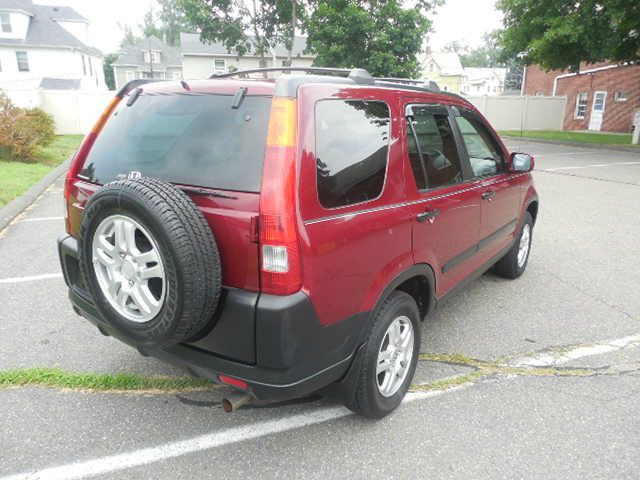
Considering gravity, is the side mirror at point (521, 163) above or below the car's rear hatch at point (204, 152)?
below

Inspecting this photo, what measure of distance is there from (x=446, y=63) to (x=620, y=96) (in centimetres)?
5149

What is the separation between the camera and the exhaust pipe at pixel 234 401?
2.19m

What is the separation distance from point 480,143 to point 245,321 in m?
2.73

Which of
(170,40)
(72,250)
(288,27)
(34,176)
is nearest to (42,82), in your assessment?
(288,27)

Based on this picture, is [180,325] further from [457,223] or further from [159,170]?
[457,223]

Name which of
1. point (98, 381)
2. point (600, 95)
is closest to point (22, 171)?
point (98, 381)

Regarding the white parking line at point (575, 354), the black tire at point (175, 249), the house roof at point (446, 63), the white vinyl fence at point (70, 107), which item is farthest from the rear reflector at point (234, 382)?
the house roof at point (446, 63)

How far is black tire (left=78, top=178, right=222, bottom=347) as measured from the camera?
193 cm

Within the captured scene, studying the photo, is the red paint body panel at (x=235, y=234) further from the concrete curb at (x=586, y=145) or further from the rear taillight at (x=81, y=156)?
the concrete curb at (x=586, y=145)

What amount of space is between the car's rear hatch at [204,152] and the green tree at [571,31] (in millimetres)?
16996

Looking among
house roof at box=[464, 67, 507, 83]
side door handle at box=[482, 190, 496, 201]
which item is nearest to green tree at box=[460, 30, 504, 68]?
house roof at box=[464, 67, 507, 83]

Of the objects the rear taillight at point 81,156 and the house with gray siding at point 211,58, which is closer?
the rear taillight at point 81,156

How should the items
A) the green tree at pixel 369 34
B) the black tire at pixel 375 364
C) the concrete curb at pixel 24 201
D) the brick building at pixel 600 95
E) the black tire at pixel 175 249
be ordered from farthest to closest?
the brick building at pixel 600 95
the green tree at pixel 369 34
the concrete curb at pixel 24 201
the black tire at pixel 375 364
the black tire at pixel 175 249

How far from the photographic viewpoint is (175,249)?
1.92 m
